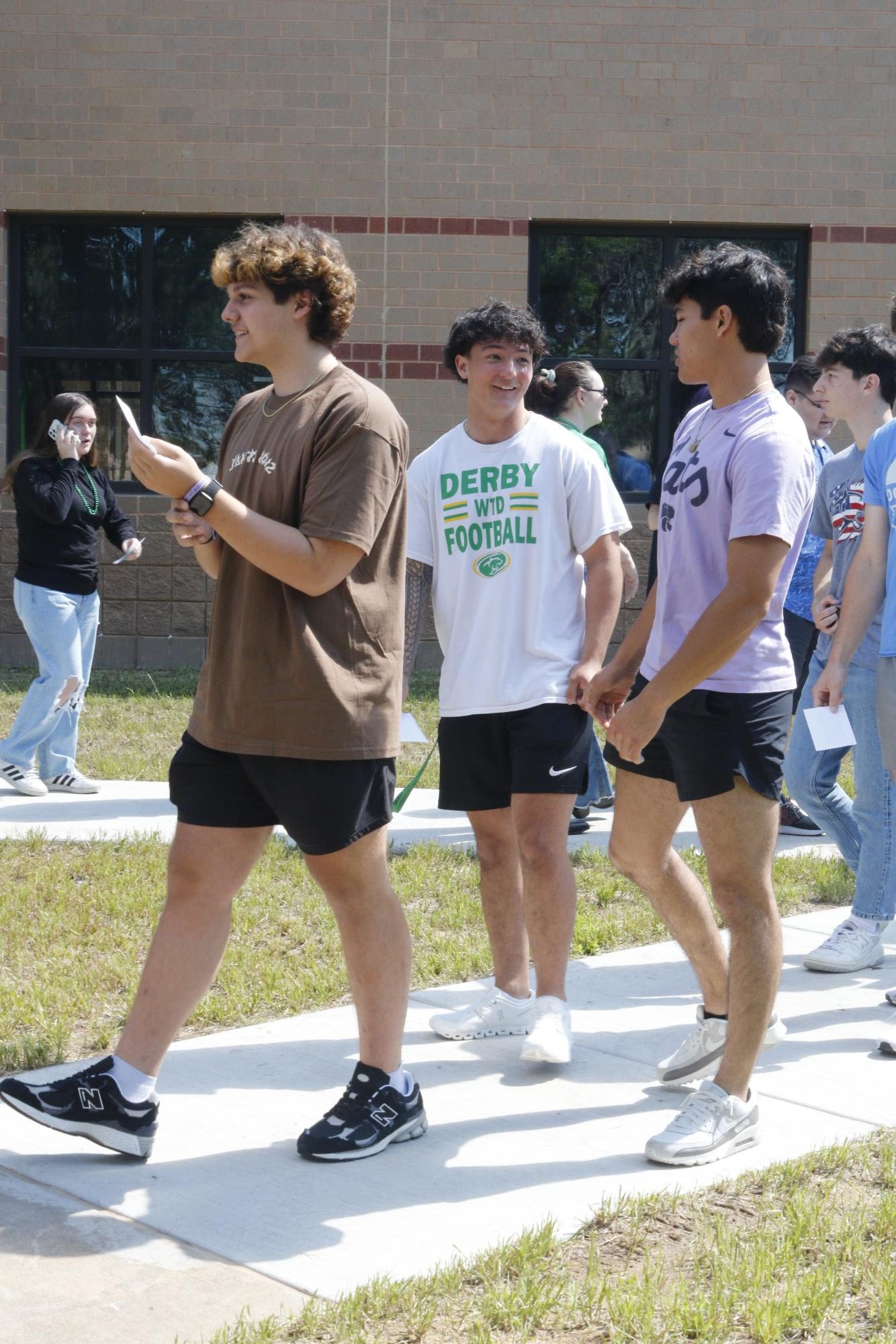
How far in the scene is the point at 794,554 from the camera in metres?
3.69

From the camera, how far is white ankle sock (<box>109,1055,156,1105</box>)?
3521 mm

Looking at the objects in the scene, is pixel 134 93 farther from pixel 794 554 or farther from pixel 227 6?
pixel 794 554

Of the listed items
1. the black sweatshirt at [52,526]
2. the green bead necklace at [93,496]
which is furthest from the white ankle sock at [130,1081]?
the green bead necklace at [93,496]

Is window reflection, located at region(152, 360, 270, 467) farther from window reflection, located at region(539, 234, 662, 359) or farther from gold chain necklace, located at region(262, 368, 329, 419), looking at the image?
gold chain necklace, located at region(262, 368, 329, 419)

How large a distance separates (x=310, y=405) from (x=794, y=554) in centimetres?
119

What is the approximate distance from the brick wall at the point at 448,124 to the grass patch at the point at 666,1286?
1050 cm

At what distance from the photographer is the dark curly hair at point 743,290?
11.8ft

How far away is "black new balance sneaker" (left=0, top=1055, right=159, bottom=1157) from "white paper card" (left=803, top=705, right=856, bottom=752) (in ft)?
8.91

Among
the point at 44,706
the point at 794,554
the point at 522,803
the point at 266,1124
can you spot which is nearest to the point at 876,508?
the point at 794,554

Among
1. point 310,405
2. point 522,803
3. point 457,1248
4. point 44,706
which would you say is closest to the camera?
point 457,1248

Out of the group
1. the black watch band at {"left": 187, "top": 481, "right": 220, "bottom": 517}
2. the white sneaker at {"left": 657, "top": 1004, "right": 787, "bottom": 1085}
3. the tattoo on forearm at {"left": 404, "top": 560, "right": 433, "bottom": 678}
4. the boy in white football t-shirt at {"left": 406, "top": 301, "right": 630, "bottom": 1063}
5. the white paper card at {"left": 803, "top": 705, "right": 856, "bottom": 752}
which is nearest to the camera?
the black watch band at {"left": 187, "top": 481, "right": 220, "bottom": 517}

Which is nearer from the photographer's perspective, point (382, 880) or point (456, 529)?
point (382, 880)

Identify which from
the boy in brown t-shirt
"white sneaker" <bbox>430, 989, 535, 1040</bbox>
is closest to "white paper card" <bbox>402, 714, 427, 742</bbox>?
the boy in brown t-shirt

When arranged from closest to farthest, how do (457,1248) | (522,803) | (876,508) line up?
(457,1248)
(522,803)
(876,508)
